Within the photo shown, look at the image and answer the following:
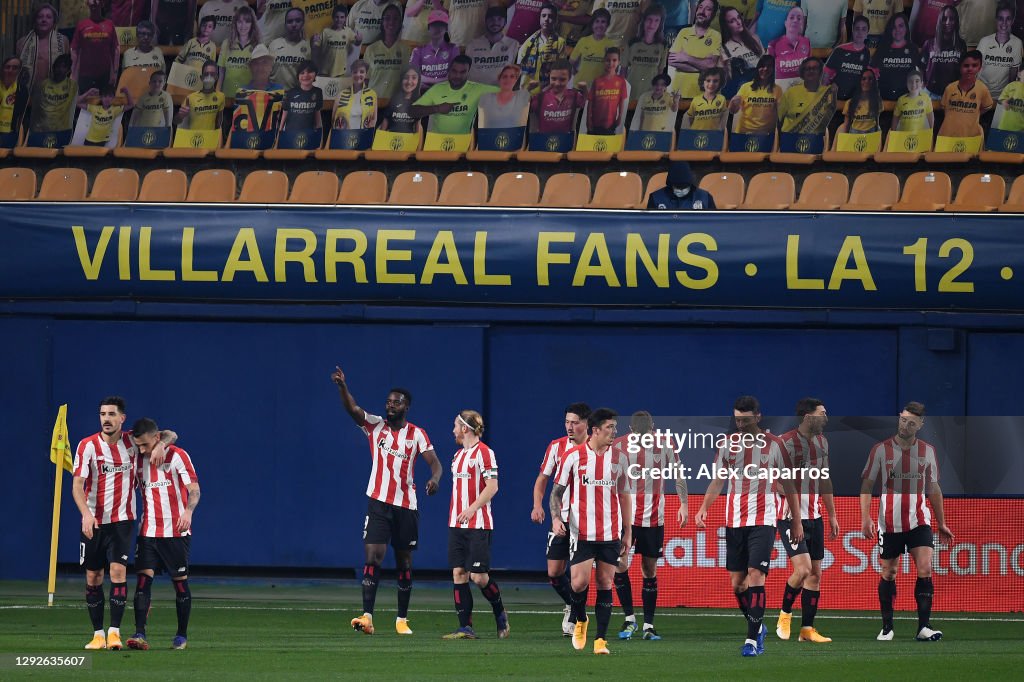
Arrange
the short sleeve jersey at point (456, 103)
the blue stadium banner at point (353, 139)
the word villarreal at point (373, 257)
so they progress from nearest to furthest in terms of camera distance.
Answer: the word villarreal at point (373, 257) → the short sleeve jersey at point (456, 103) → the blue stadium banner at point (353, 139)

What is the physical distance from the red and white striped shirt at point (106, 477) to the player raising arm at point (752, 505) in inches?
168

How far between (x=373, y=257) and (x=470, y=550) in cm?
468

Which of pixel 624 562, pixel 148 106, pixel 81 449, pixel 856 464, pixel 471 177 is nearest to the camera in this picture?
pixel 81 449

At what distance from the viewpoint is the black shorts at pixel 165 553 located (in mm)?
10766

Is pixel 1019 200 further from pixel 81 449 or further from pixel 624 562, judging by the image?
pixel 81 449

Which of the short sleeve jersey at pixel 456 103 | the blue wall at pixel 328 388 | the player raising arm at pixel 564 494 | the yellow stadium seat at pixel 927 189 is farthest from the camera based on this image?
the short sleeve jersey at pixel 456 103

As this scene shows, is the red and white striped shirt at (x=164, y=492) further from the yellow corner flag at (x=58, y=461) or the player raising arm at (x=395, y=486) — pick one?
the yellow corner flag at (x=58, y=461)

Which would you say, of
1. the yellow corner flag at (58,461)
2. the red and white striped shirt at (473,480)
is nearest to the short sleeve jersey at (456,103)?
the yellow corner flag at (58,461)

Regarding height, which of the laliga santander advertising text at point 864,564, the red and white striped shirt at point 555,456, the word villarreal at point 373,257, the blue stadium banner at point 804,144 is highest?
the blue stadium banner at point 804,144

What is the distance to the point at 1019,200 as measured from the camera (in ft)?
53.1

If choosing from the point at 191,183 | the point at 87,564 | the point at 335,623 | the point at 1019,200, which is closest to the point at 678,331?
the point at 1019,200

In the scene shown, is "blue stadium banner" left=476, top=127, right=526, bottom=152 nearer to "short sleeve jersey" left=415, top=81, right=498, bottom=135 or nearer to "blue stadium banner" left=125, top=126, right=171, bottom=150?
"short sleeve jersey" left=415, top=81, right=498, bottom=135

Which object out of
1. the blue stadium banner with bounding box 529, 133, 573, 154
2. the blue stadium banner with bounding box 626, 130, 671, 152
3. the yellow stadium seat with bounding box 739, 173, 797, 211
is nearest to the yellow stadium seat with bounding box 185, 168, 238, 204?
the blue stadium banner with bounding box 529, 133, 573, 154

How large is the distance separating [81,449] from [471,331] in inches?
236
